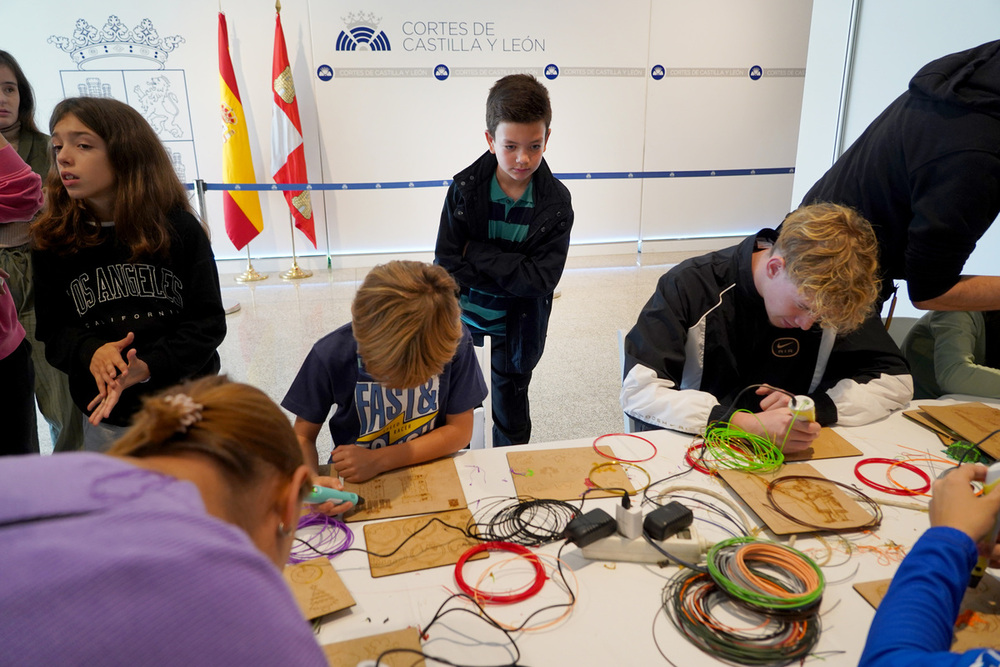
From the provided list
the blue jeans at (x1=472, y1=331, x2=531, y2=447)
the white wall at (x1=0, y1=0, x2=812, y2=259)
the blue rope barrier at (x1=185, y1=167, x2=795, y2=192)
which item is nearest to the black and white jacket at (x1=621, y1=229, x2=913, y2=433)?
the blue jeans at (x1=472, y1=331, x2=531, y2=447)

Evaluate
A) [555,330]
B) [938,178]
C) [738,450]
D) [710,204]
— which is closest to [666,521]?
[738,450]

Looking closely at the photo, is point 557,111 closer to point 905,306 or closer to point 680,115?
point 680,115

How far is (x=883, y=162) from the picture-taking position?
65.2 inches

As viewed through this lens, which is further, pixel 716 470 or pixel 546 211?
pixel 546 211

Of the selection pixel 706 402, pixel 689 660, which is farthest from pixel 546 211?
pixel 689 660

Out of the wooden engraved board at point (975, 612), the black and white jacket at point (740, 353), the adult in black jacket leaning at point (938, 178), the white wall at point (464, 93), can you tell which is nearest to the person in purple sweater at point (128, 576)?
the wooden engraved board at point (975, 612)

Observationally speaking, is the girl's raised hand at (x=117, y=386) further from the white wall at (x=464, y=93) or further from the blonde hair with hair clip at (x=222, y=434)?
the white wall at (x=464, y=93)

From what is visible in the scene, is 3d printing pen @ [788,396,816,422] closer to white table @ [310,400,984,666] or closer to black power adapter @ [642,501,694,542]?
white table @ [310,400,984,666]

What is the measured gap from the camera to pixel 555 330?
4227 mm

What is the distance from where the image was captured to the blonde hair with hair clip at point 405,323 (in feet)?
4.21

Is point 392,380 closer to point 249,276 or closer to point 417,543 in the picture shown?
point 417,543

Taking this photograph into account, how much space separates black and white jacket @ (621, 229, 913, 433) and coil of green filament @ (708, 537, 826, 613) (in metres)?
0.48

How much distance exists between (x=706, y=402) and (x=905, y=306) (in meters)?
1.97

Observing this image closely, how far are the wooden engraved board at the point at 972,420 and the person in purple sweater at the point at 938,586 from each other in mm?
505
